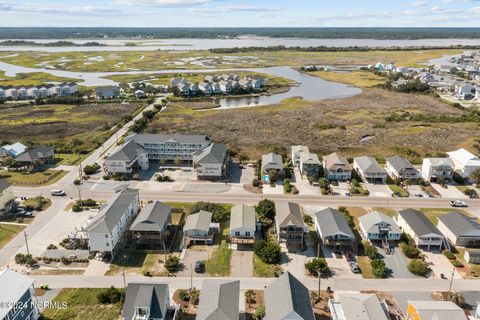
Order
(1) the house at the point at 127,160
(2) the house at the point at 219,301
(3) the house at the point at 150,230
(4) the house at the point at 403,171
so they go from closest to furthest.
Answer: (2) the house at the point at 219,301 < (3) the house at the point at 150,230 < (4) the house at the point at 403,171 < (1) the house at the point at 127,160

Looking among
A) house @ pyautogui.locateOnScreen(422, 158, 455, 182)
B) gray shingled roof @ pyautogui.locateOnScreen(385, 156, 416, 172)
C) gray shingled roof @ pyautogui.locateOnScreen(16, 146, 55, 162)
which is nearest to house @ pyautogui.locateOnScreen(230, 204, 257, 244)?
gray shingled roof @ pyautogui.locateOnScreen(385, 156, 416, 172)

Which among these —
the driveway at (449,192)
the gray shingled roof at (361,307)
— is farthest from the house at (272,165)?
the gray shingled roof at (361,307)

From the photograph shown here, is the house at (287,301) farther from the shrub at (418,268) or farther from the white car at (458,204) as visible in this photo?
the white car at (458,204)

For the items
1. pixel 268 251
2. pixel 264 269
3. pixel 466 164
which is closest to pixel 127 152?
pixel 268 251

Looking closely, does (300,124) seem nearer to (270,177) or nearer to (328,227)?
(270,177)

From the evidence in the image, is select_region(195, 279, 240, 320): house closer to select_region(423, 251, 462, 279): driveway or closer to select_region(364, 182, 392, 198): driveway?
select_region(423, 251, 462, 279): driveway

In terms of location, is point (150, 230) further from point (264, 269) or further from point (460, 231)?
point (460, 231)

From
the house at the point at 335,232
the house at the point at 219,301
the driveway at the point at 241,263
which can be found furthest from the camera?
the house at the point at 335,232
